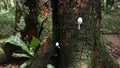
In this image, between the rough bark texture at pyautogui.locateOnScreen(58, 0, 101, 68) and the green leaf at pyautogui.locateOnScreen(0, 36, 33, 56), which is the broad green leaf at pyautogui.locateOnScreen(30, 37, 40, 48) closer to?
the green leaf at pyautogui.locateOnScreen(0, 36, 33, 56)

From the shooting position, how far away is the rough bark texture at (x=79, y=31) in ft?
14.4

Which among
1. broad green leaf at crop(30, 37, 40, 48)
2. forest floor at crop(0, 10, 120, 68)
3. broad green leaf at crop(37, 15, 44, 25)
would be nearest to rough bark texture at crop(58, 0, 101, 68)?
broad green leaf at crop(30, 37, 40, 48)

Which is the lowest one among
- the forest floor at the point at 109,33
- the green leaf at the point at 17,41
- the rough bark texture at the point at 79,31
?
the forest floor at the point at 109,33

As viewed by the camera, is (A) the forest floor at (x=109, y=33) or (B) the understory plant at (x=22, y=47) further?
(A) the forest floor at (x=109, y=33)

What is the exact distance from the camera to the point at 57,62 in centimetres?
506

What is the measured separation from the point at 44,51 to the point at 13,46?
5.53 ft

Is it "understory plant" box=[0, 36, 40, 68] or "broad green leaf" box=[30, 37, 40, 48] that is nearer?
"broad green leaf" box=[30, 37, 40, 48]

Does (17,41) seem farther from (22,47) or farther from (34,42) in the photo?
(34,42)

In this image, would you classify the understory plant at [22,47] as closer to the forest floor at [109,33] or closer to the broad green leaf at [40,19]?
the forest floor at [109,33]

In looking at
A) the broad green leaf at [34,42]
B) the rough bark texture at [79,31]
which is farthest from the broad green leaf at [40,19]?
the rough bark texture at [79,31]

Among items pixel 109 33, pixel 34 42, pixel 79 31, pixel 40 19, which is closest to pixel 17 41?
pixel 34 42

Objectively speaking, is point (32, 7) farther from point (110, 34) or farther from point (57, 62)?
point (110, 34)

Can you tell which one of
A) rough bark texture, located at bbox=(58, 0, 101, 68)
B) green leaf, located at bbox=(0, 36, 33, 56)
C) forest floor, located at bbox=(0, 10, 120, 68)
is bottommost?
forest floor, located at bbox=(0, 10, 120, 68)

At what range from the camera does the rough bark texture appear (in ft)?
14.4
